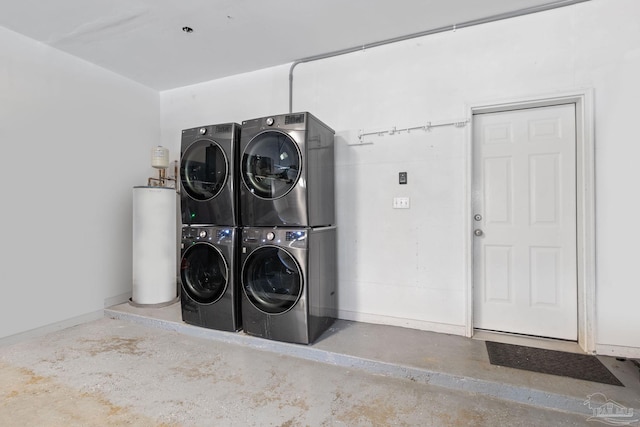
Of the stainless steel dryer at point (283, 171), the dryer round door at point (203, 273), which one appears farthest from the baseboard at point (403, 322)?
the dryer round door at point (203, 273)

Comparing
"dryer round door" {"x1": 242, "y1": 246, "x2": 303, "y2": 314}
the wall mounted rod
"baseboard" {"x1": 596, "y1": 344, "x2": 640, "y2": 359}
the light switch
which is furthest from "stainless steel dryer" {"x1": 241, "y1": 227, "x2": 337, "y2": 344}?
"baseboard" {"x1": 596, "y1": 344, "x2": 640, "y2": 359}

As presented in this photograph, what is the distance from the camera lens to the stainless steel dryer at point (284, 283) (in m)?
2.36

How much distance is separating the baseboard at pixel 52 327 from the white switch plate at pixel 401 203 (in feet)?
11.3

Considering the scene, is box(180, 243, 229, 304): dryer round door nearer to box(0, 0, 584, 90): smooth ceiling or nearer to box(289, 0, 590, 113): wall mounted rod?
box(289, 0, 590, 113): wall mounted rod

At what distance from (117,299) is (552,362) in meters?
4.33

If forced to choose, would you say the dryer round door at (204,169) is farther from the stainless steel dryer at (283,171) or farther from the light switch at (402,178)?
the light switch at (402,178)

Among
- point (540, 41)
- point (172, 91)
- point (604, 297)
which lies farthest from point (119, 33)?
point (604, 297)

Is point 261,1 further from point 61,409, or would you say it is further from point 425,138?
point 61,409

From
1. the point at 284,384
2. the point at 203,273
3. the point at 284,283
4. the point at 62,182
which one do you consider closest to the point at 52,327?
the point at 62,182

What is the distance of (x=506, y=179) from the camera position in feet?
8.63

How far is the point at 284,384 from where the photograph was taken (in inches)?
80.7

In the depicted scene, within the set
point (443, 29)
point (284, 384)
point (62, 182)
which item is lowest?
point (284, 384)

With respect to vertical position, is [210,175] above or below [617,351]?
above

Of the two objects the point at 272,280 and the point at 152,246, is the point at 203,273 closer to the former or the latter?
the point at 272,280
